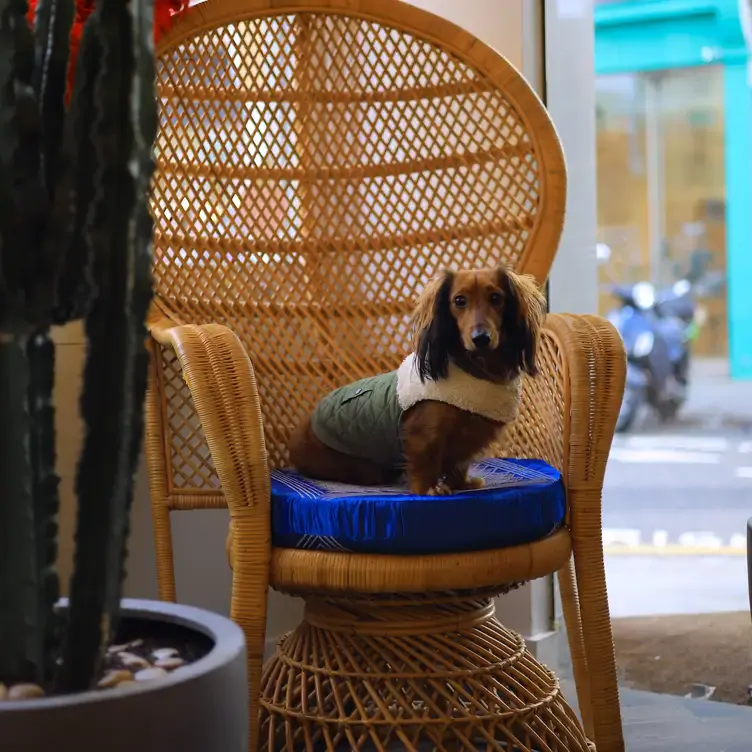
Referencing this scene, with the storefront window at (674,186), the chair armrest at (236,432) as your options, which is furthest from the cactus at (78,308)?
the storefront window at (674,186)

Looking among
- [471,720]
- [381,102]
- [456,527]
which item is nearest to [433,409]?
[456,527]

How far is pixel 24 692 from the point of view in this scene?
805mm

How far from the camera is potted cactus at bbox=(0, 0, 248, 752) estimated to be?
75 cm

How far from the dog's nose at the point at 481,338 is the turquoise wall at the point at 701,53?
4.28 meters

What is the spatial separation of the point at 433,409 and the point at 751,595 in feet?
1.86

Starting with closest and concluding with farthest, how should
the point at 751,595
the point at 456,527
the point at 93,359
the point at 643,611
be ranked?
the point at 93,359 → the point at 456,527 → the point at 751,595 → the point at 643,611

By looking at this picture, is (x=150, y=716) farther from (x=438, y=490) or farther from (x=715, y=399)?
(x=715, y=399)

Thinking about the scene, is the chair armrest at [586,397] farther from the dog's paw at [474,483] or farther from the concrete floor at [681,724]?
the concrete floor at [681,724]

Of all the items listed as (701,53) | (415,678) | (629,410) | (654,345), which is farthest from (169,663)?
(701,53)

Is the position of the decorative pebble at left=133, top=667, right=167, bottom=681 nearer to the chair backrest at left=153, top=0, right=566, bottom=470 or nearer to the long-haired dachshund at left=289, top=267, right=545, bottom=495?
the long-haired dachshund at left=289, top=267, right=545, bottom=495

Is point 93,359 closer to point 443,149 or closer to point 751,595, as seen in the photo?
point 751,595

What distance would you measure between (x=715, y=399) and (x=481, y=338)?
4604 millimetres

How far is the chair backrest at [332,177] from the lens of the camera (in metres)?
1.93

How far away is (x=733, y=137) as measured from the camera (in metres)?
5.65
